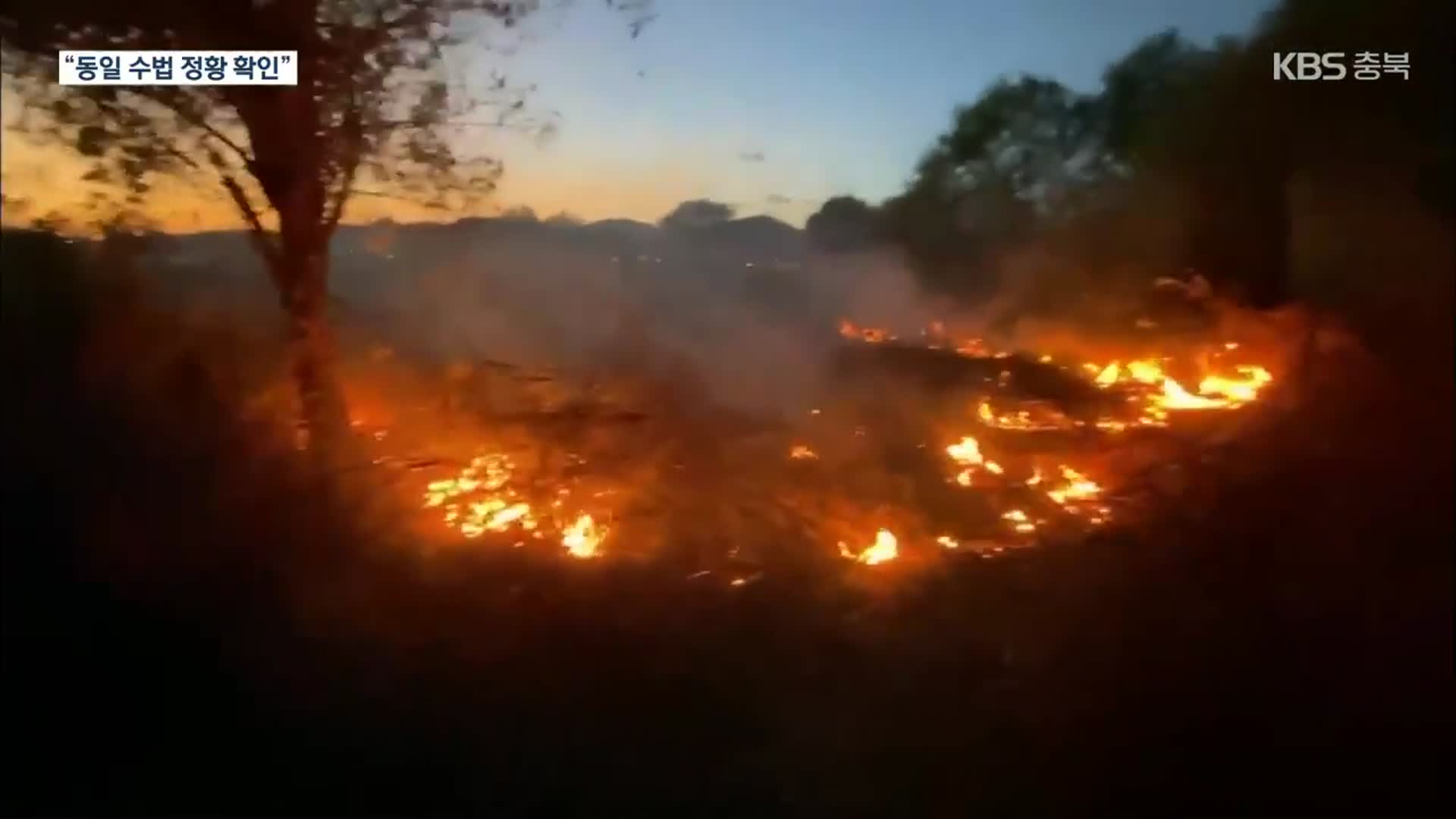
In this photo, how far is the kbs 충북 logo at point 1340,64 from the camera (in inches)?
44.4

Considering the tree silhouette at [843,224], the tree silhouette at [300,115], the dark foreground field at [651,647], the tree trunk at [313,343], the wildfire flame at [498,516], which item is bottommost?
the dark foreground field at [651,647]

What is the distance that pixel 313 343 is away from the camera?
3.80 ft

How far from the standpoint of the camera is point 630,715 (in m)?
1.15

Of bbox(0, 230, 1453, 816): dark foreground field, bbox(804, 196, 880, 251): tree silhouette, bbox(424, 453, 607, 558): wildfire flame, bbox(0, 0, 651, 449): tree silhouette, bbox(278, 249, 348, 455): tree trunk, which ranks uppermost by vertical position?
bbox(0, 0, 651, 449): tree silhouette

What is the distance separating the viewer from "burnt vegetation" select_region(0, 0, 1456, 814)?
115 centimetres

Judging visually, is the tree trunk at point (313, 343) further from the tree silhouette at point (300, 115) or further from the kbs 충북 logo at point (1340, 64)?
the kbs 충북 logo at point (1340, 64)

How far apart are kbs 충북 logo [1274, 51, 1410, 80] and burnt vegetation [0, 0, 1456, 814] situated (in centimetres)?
2

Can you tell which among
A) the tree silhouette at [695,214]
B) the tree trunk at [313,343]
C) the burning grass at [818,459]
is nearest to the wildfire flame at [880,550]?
the burning grass at [818,459]

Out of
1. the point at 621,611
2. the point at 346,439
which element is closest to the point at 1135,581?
the point at 621,611

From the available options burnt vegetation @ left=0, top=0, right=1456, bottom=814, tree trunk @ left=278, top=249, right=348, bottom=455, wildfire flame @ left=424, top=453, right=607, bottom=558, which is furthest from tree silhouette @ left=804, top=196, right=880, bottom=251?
tree trunk @ left=278, top=249, right=348, bottom=455

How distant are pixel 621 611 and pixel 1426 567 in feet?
2.89

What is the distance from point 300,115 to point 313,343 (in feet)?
0.81

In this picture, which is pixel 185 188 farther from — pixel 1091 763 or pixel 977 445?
pixel 1091 763

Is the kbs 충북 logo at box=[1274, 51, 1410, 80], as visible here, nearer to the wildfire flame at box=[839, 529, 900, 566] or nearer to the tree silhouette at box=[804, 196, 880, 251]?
the tree silhouette at box=[804, 196, 880, 251]
